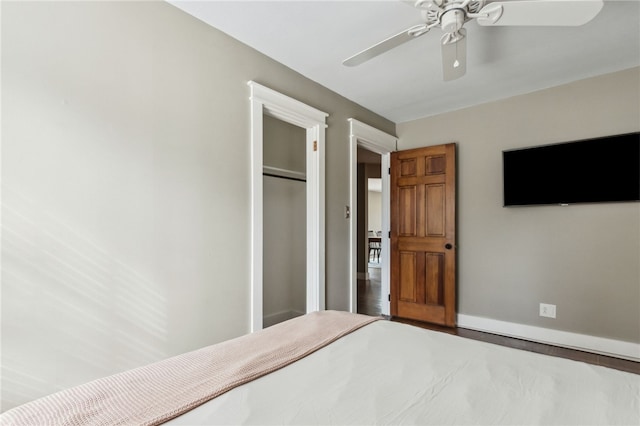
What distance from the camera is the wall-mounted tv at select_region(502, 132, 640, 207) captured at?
2.68 metres

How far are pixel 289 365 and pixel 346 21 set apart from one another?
2095 millimetres

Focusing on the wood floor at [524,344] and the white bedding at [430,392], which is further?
the wood floor at [524,344]

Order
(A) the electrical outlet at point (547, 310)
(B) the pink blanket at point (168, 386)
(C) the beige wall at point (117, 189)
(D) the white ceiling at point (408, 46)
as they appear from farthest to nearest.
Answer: (A) the electrical outlet at point (547, 310)
(D) the white ceiling at point (408, 46)
(C) the beige wall at point (117, 189)
(B) the pink blanket at point (168, 386)

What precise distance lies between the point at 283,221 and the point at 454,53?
2.34m

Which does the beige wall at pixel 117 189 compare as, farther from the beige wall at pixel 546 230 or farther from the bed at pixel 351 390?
the beige wall at pixel 546 230

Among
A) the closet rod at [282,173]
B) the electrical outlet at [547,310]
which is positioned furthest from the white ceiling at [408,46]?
the electrical outlet at [547,310]

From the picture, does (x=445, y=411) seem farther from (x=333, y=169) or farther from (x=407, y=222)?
(x=407, y=222)

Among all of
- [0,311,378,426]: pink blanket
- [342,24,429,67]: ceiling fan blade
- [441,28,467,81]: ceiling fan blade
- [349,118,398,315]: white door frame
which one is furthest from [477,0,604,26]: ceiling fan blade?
[349,118,398,315]: white door frame

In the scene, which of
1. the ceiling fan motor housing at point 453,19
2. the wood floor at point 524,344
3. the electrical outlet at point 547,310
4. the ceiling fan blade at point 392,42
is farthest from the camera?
the electrical outlet at point 547,310

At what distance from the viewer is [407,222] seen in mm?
3885

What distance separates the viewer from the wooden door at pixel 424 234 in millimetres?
3559

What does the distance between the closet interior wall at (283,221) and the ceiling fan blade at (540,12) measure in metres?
2.22

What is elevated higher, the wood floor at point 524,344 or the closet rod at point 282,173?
the closet rod at point 282,173

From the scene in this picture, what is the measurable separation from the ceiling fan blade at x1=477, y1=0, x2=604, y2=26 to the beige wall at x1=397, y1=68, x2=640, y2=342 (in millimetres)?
1774
